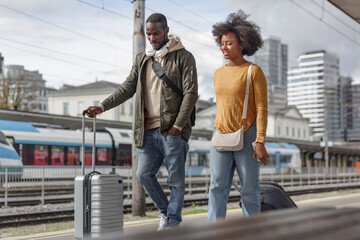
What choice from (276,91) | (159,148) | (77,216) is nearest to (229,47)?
(159,148)

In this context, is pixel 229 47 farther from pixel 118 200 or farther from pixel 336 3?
pixel 336 3

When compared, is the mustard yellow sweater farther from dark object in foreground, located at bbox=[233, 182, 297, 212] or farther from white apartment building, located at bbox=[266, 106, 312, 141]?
white apartment building, located at bbox=[266, 106, 312, 141]

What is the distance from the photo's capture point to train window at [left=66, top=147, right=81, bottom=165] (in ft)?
85.3

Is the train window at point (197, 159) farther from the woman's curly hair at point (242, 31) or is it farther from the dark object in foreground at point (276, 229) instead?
the dark object in foreground at point (276, 229)

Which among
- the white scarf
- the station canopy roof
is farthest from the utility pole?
the white scarf

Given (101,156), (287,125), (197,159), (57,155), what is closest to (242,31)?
(57,155)

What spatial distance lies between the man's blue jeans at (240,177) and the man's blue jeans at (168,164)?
0.27 metres

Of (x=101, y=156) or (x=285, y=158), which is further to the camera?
(x=285, y=158)

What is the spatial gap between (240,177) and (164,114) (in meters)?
0.82

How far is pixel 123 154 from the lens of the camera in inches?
1138

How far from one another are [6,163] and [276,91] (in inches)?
6787

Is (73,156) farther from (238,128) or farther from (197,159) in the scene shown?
(238,128)

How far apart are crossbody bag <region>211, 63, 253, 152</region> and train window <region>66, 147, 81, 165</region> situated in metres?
22.3

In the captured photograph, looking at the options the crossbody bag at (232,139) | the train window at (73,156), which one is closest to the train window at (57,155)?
the train window at (73,156)
